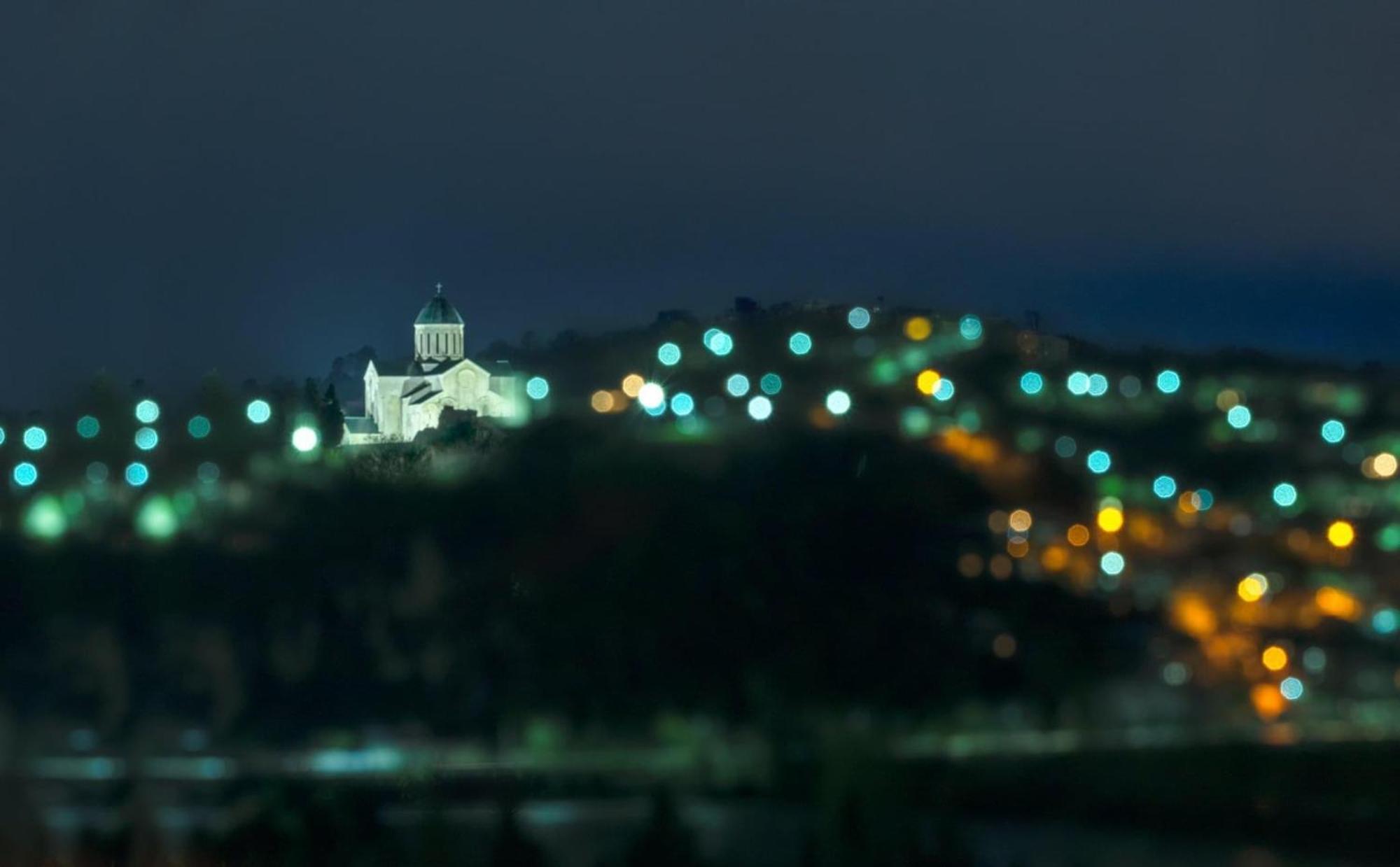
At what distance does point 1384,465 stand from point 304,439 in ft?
36.5

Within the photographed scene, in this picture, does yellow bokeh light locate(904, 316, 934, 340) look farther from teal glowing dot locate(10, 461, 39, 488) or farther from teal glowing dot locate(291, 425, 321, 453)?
teal glowing dot locate(10, 461, 39, 488)

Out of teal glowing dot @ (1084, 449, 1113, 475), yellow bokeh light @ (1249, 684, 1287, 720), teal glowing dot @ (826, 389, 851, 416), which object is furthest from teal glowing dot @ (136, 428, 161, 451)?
yellow bokeh light @ (1249, 684, 1287, 720)

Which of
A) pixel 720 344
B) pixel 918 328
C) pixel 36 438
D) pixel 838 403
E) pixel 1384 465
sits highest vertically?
pixel 918 328

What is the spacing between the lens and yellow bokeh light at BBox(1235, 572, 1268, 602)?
22141 mm

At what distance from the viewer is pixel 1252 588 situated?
2244 centimetres

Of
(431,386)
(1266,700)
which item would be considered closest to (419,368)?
(431,386)

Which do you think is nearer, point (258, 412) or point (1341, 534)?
point (258, 412)

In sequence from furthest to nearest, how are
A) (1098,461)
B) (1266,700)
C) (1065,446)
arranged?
(1065,446) < (1098,461) < (1266,700)

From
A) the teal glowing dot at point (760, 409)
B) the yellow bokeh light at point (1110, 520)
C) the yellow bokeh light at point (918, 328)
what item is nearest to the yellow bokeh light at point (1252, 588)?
the yellow bokeh light at point (1110, 520)

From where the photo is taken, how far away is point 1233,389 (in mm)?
29297

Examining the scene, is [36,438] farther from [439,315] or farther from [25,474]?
[439,315]

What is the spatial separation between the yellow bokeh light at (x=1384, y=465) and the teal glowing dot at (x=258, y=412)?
431 inches

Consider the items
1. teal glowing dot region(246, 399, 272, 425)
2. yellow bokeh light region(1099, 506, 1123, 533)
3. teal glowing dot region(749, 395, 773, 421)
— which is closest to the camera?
yellow bokeh light region(1099, 506, 1123, 533)

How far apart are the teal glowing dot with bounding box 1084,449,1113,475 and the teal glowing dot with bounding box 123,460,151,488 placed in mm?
8474
